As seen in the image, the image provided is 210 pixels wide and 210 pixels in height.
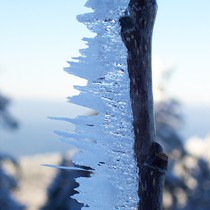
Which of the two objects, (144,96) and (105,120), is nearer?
(144,96)

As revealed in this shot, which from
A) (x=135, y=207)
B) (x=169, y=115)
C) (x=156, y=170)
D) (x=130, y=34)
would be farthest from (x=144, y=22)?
(x=169, y=115)

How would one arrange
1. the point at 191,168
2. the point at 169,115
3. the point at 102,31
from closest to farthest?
the point at 102,31
the point at 169,115
the point at 191,168

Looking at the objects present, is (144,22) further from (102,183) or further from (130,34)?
(102,183)

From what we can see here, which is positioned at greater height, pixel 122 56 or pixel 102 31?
pixel 102 31
